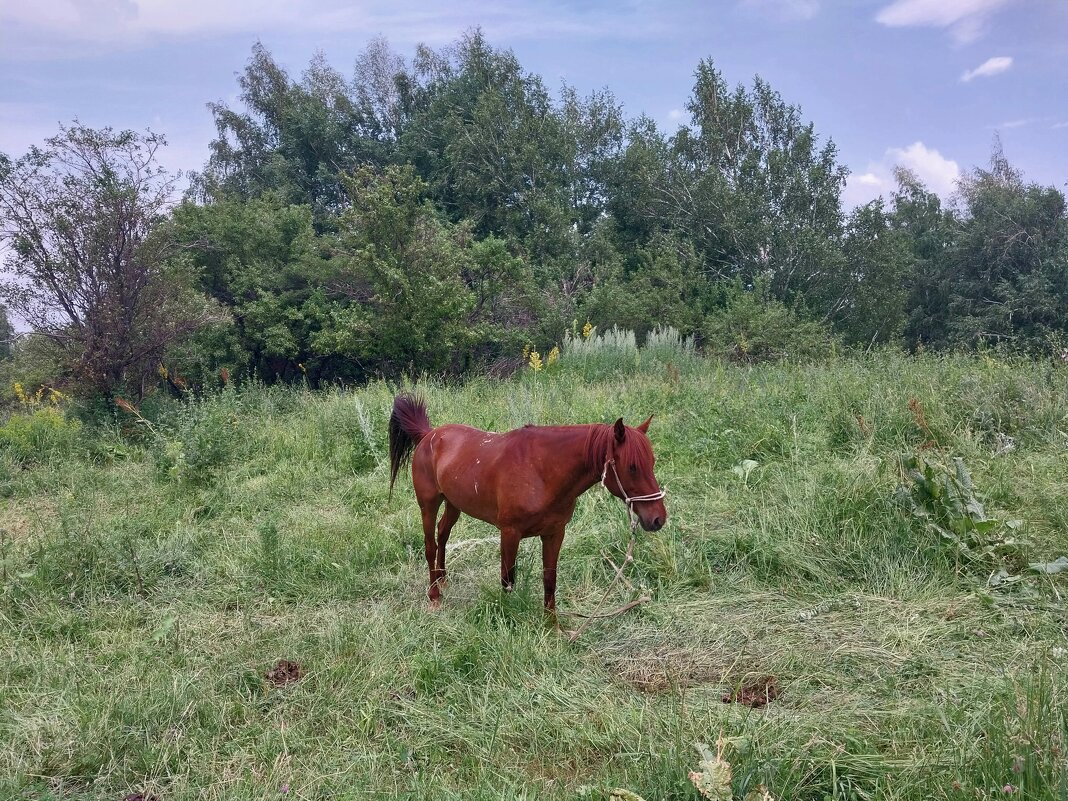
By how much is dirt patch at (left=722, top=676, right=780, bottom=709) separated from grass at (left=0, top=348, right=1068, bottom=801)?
7 cm

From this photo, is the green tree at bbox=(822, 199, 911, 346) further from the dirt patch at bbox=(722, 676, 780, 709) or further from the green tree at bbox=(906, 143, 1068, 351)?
the dirt patch at bbox=(722, 676, 780, 709)

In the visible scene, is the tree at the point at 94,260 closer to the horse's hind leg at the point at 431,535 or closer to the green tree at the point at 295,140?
the horse's hind leg at the point at 431,535

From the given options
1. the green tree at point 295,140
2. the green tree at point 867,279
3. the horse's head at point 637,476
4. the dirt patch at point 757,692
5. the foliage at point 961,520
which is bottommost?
the dirt patch at point 757,692

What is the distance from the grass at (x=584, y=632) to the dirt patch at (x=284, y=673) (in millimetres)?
67

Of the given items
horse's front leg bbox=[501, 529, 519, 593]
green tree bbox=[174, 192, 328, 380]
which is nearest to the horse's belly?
horse's front leg bbox=[501, 529, 519, 593]

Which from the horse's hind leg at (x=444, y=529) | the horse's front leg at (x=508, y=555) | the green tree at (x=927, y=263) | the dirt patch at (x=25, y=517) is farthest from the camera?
the green tree at (x=927, y=263)

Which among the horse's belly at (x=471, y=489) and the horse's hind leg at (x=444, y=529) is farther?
the horse's hind leg at (x=444, y=529)

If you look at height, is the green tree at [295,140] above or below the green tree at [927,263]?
above

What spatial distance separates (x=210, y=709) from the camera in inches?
119

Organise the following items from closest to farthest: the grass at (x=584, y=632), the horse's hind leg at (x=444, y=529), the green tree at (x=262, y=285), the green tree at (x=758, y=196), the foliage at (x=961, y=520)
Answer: the grass at (x=584, y=632) → the foliage at (x=961, y=520) → the horse's hind leg at (x=444, y=529) → the green tree at (x=262, y=285) → the green tree at (x=758, y=196)

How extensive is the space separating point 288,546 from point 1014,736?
14.3ft

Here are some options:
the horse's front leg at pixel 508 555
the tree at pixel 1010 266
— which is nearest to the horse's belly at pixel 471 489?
the horse's front leg at pixel 508 555

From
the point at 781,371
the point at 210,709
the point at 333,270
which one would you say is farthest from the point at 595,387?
the point at 333,270

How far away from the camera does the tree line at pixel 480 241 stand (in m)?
9.99
